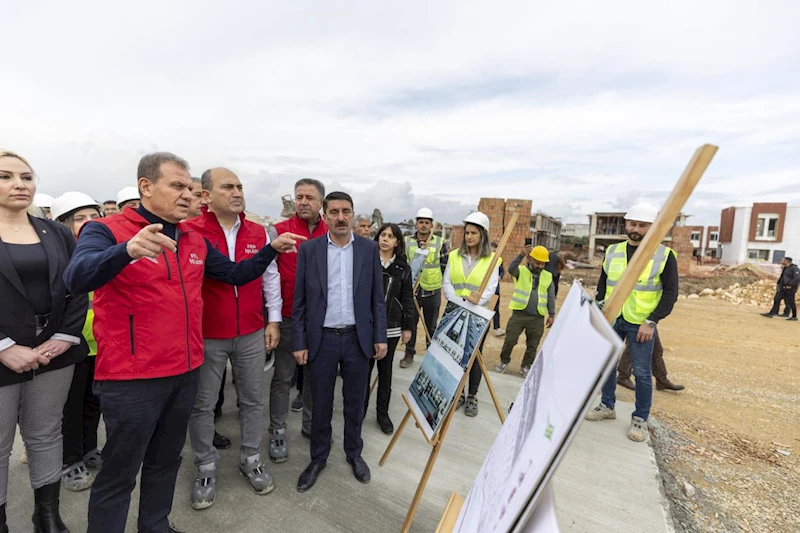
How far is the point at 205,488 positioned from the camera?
8.12 feet

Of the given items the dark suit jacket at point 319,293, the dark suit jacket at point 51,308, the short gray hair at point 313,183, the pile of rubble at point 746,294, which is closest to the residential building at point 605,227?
the pile of rubble at point 746,294

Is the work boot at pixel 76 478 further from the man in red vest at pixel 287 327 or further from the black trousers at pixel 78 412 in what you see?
the man in red vest at pixel 287 327

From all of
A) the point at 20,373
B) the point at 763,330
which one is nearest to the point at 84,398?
the point at 20,373

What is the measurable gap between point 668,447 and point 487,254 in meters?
2.47

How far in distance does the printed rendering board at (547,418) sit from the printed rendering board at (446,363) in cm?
112

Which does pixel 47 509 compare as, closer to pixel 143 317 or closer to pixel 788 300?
pixel 143 317

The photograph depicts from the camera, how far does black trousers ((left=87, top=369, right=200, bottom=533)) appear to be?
1.76m

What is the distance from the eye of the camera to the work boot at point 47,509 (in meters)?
2.12

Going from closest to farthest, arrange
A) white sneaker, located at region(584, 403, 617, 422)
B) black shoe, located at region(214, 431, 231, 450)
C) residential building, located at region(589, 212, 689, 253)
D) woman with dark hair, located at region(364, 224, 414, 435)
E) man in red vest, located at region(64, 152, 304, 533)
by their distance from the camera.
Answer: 1. man in red vest, located at region(64, 152, 304, 533)
2. black shoe, located at region(214, 431, 231, 450)
3. woman with dark hair, located at region(364, 224, 414, 435)
4. white sneaker, located at region(584, 403, 617, 422)
5. residential building, located at region(589, 212, 689, 253)

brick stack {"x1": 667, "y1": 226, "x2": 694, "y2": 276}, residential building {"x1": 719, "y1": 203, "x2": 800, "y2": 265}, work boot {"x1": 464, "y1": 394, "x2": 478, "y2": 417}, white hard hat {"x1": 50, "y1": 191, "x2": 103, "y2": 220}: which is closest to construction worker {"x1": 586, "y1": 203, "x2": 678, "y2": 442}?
work boot {"x1": 464, "y1": 394, "x2": 478, "y2": 417}

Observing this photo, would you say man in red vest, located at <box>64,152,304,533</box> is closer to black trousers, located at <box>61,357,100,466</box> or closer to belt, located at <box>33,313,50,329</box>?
belt, located at <box>33,313,50,329</box>

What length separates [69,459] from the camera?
2.59 m

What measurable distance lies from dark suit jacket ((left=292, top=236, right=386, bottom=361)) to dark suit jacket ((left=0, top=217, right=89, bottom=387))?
3.95 ft

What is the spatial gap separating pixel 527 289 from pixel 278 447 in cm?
366
